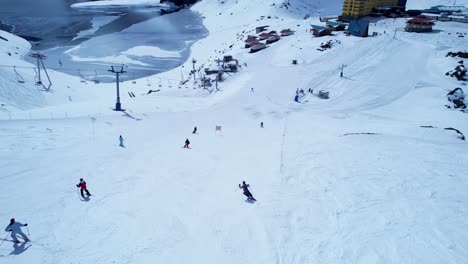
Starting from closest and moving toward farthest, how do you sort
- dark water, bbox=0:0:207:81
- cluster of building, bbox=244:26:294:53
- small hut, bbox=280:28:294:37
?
dark water, bbox=0:0:207:81
cluster of building, bbox=244:26:294:53
small hut, bbox=280:28:294:37

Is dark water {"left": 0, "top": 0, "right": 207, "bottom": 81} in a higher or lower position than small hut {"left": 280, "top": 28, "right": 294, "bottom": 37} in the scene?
lower

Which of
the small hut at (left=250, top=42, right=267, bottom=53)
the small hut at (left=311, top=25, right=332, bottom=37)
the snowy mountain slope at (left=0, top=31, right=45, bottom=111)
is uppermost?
the small hut at (left=311, top=25, right=332, bottom=37)

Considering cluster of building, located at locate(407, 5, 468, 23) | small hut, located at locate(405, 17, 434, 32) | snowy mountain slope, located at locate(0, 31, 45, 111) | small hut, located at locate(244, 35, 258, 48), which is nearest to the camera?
snowy mountain slope, located at locate(0, 31, 45, 111)

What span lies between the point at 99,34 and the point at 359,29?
5932cm

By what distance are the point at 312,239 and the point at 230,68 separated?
34.6 m

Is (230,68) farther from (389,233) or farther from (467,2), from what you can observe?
(467,2)

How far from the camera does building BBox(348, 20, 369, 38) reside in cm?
4994

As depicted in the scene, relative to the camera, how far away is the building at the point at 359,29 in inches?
1966

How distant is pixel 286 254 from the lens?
36.7ft

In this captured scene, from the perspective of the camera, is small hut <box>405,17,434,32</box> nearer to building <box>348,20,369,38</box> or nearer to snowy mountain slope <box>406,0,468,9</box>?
building <box>348,20,369,38</box>

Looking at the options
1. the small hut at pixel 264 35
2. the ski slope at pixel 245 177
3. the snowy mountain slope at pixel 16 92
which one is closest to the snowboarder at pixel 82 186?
the ski slope at pixel 245 177

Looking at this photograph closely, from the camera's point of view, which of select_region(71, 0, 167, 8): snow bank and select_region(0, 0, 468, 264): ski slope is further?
select_region(71, 0, 167, 8): snow bank

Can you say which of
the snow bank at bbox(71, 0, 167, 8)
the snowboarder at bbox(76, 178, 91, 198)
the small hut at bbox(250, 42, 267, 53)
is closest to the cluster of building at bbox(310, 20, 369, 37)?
the small hut at bbox(250, 42, 267, 53)

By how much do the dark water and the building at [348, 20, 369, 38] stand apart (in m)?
29.9
